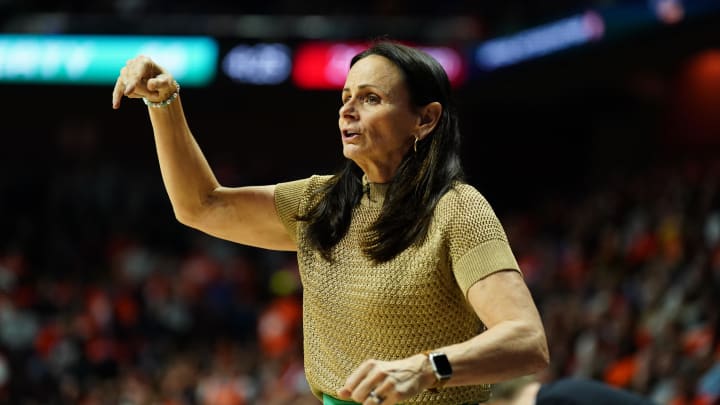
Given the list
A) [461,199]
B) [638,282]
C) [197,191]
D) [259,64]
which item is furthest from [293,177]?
[461,199]

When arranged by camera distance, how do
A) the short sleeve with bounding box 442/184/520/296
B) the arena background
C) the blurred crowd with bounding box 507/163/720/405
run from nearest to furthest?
the short sleeve with bounding box 442/184/520/296, the blurred crowd with bounding box 507/163/720/405, the arena background

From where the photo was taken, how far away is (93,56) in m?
12.7

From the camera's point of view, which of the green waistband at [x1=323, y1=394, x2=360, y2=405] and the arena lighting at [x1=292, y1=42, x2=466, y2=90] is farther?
the arena lighting at [x1=292, y1=42, x2=466, y2=90]

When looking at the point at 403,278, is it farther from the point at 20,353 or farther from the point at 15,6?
the point at 15,6

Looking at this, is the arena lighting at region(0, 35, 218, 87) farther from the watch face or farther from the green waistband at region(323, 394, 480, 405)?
the watch face

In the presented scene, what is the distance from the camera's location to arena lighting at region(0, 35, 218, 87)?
12.6 metres

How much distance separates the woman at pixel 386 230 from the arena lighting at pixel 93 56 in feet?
33.3

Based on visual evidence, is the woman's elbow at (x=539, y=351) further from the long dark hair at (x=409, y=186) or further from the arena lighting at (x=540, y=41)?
the arena lighting at (x=540, y=41)

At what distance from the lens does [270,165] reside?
16.5 m

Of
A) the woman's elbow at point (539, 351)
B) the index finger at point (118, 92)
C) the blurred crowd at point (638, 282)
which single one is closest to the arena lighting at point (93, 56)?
the blurred crowd at point (638, 282)

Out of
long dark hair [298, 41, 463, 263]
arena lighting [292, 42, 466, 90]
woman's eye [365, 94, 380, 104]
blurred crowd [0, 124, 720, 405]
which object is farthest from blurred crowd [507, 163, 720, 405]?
woman's eye [365, 94, 380, 104]

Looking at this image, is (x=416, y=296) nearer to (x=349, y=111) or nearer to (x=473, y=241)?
(x=473, y=241)

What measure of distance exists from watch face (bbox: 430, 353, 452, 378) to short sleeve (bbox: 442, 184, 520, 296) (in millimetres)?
246

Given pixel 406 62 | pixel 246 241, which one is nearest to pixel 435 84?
pixel 406 62
